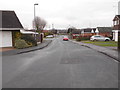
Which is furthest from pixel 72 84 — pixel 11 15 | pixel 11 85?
pixel 11 15

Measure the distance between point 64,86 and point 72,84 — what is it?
373 mm

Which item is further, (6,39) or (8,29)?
(6,39)

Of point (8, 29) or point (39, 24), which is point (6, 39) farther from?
point (39, 24)

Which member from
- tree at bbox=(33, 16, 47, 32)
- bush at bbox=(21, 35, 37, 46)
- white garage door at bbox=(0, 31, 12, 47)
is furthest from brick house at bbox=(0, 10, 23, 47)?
tree at bbox=(33, 16, 47, 32)

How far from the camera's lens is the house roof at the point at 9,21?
22.4 m

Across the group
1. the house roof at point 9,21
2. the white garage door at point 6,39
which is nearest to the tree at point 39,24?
the house roof at point 9,21

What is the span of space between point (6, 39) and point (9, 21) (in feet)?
8.99

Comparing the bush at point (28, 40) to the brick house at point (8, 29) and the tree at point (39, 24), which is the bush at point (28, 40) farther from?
the tree at point (39, 24)

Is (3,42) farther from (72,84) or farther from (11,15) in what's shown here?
(72,84)

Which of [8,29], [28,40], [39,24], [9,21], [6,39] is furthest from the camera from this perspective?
[39,24]

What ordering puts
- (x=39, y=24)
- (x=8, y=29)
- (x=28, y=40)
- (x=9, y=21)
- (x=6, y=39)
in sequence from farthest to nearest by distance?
(x=39, y=24) → (x=28, y=40) → (x=9, y=21) → (x=6, y=39) → (x=8, y=29)

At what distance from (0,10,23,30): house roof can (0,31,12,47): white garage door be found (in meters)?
1.04

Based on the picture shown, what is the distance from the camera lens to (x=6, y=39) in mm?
22859

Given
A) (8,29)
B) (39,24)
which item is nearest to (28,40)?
(8,29)
